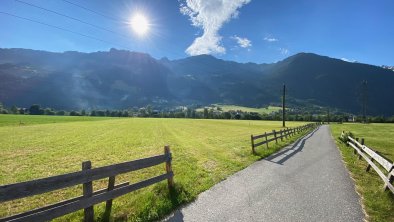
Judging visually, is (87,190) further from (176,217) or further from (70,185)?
(176,217)

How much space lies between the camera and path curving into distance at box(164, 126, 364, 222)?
773 centimetres

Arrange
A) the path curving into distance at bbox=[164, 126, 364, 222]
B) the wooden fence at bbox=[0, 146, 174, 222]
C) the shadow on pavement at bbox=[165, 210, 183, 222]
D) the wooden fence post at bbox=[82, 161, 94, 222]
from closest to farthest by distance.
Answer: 1. the wooden fence at bbox=[0, 146, 174, 222]
2. the wooden fence post at bbox=[82, 161, 94, 222]
3. the shadow on pavement at bbox=[165, 210, 183, 222]
4. the path curving into distance at bbox=[164, 126, 364, 222]

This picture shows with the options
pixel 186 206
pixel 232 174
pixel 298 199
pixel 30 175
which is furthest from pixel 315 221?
pixel 30 175

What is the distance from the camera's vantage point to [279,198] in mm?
9297

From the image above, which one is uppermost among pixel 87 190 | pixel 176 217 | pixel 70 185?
pixel 70 185

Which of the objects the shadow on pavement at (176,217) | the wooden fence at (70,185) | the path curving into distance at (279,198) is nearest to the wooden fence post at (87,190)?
the wooden fence at (70,185)

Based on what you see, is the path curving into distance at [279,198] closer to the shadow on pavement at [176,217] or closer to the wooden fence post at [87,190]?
the shadow on pavement at [176,217]

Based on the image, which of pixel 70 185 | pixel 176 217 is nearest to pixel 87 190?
pixel 70 185

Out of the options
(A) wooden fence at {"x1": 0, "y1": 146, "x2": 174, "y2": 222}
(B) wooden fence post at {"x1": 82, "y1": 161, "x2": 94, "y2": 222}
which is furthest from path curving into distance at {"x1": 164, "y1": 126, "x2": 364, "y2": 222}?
(B) wooden fence post at {"x1": 82, "y1": 161, "x2": 94, "y2": 222}

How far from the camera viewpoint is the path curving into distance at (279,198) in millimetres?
7730

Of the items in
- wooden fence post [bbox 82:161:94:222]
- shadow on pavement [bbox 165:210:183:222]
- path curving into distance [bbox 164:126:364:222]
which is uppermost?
wooden fence post [bbox 82:161:94:222]

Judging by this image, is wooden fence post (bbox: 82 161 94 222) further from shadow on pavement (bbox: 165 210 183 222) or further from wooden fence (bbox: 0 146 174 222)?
shadow on pavement (bbox: 165 210 183 222)

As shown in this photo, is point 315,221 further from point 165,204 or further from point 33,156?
point 33,156

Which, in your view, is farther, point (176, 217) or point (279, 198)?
point (279, 198)
